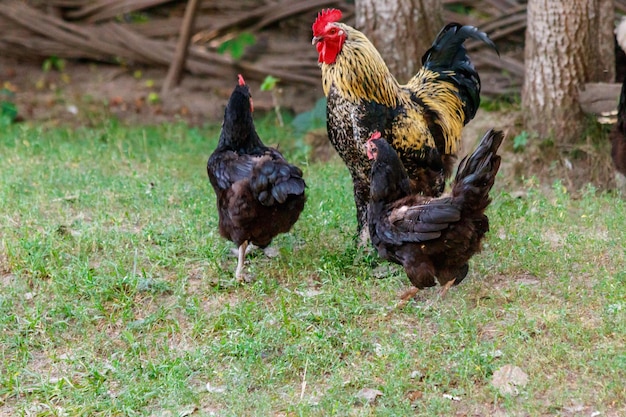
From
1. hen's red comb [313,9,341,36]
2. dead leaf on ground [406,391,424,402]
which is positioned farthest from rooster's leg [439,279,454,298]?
hen's red comb [313,9,341,36]

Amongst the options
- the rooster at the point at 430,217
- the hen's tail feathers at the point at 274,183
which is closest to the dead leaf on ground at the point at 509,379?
the rooster at the point at 430,217

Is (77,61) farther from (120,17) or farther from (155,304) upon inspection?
(155,304)

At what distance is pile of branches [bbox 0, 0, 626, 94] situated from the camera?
35.9 ft

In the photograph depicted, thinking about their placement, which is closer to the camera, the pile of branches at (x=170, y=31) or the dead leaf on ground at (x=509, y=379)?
the dead leaf on ground at (x=509, y=379)

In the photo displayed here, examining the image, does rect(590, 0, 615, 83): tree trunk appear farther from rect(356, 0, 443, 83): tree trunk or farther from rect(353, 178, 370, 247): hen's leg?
rect(353, 178, 370, 247): hen's leg

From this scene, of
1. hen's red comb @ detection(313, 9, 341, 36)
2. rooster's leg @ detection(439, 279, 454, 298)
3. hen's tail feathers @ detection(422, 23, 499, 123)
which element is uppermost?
hen's red comb @ detection(313, 9, 341, 36)

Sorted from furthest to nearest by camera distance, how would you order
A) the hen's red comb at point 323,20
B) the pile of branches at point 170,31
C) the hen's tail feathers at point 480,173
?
the pile of branches at point 170,31 → the hen's red comb at point 323,20 → the hen's tail feathers at point 480,173

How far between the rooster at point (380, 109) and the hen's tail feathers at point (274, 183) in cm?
64

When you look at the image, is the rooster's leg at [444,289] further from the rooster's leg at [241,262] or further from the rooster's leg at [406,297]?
the rooster's leg at [241,262]

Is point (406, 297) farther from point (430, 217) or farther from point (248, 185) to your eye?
point (248, 185)

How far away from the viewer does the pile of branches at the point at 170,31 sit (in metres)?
10.9

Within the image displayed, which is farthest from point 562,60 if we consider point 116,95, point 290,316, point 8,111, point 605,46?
point 8,111

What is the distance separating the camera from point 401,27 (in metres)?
8.41

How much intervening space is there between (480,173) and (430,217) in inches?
17.0
